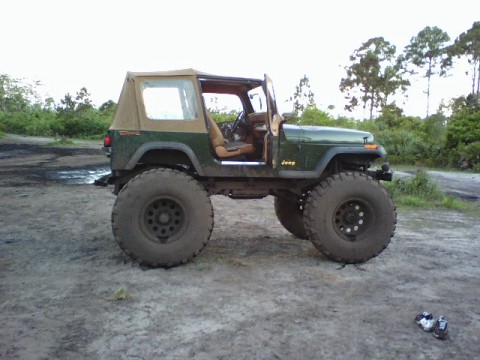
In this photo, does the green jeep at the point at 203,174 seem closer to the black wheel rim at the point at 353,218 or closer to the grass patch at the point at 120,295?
the black wheel rim at the point at 353,218

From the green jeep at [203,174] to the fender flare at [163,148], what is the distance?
0.04 ft

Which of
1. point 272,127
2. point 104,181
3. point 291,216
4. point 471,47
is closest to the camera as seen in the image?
point 272,127

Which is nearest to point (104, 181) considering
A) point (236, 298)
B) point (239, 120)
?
point (239, 120)

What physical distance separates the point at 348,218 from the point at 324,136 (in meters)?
0.99

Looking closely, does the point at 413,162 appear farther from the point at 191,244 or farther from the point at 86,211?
the point at 191,244

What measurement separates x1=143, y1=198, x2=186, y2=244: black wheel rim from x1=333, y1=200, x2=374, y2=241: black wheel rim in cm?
178

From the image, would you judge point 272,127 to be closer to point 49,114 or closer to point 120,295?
point 120,295

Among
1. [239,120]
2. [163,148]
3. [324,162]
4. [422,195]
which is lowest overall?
[422,195]

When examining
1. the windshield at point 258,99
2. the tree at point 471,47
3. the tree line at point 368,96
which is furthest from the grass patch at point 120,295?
the tree at point 471,47

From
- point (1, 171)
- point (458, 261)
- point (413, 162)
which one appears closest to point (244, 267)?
point (458, 261)

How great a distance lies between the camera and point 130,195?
4594mm

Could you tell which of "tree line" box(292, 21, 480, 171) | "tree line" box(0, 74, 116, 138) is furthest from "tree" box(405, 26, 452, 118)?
"tree line" box(0, 74, 116, 138)

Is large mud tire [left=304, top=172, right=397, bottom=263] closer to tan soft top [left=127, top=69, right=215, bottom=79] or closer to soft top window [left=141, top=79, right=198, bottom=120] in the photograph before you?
soft top window [left=141, top=79, right=198, bottom=120]

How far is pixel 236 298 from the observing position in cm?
382
